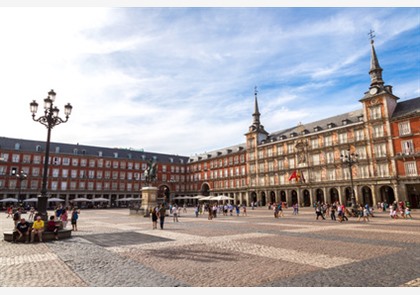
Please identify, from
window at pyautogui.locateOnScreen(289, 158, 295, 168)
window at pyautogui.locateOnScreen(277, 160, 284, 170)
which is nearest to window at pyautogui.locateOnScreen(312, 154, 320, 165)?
window at pyautogui.locateOnScreen(289, 158, 295, 168)

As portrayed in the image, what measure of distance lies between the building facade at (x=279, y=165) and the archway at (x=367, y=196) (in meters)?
0.16

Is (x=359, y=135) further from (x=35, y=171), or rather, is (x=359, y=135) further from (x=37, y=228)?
(x=35, y=171)

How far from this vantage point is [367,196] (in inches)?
1668

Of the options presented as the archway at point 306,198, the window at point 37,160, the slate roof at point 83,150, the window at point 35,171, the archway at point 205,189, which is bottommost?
the archway at point 306,198

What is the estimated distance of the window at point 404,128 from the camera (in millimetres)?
37438

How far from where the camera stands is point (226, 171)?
6844 cm

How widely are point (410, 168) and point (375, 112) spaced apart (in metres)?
9.53

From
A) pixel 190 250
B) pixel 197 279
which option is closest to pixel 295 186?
pixel 190 250

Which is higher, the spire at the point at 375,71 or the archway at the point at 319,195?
the spire at the point at 375,71

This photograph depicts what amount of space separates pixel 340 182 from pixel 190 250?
40990mm

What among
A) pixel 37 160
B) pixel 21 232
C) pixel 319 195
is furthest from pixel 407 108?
pixel 37 160

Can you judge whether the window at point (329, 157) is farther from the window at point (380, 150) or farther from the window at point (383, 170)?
the window at point (383, 170)

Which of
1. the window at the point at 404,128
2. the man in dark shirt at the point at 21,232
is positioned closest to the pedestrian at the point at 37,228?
the man in dark shirt at the point at 21,232

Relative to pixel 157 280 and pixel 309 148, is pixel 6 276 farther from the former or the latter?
pixel 309 148
